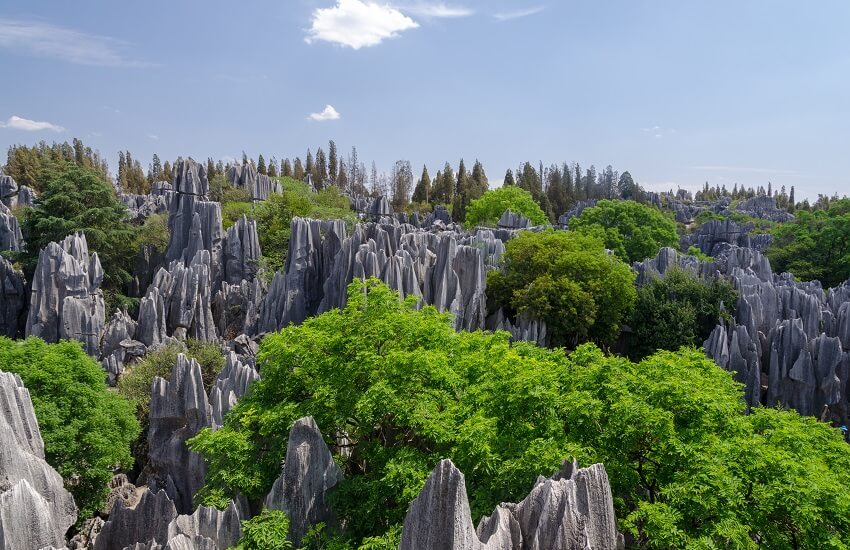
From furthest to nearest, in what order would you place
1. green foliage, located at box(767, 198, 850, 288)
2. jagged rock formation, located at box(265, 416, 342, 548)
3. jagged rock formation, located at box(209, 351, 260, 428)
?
green foliage, located at box(767, 198, 850, 288) → jagged rock formation, located at box(209, 351, 260, 428) → jagged rock formation, located at box(265, 416, 342, 548)

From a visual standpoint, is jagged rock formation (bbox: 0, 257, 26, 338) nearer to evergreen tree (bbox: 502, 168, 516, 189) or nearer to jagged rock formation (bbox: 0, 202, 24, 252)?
jagged rock formation (bbox: 0, 202, 24, 252)

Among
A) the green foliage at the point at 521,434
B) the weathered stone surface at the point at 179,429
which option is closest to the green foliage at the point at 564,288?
the green foliage at the point at 521,434

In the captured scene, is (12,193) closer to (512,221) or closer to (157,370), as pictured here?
(157,370)

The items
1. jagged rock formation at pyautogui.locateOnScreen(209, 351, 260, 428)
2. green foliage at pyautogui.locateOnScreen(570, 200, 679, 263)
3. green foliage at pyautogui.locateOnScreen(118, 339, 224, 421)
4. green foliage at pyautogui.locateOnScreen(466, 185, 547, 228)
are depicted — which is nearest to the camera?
jagged rock formation at pyautogui.locateOnScreen(209, 351, 260, 428)

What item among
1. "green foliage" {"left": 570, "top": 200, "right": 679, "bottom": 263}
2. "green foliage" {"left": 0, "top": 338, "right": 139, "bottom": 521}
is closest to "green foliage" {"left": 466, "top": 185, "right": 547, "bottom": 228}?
"green foliage" {"left": 570, "top": 200, "right": 679, "bottom": 263}

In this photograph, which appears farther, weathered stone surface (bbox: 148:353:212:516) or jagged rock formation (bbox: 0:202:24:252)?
jagged rock formation (bbox: 0:202:24:252)

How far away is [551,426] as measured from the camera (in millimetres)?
9859

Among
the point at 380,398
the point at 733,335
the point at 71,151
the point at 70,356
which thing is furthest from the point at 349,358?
the point at 71,151

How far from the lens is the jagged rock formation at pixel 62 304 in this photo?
26.9 meters

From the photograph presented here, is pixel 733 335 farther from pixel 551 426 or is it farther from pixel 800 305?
pixel 551 426

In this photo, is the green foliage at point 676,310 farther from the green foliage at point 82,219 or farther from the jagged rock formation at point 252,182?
the jagged rock formation at point 252,182

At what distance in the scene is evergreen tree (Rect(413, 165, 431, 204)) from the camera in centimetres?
8325

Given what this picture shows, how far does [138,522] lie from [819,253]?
51.0m

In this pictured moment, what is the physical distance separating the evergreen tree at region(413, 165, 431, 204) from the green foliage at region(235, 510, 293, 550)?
74.4m
